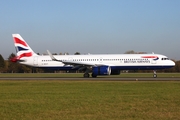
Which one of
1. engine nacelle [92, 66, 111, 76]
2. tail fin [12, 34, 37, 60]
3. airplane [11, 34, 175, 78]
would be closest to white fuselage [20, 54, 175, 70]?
airplane [11, 34, 175, 78]

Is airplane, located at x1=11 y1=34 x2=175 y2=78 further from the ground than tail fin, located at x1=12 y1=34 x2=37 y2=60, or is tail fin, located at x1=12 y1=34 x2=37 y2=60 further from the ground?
tail fin, located at x1=12 y1=34 x2=37 y2=60

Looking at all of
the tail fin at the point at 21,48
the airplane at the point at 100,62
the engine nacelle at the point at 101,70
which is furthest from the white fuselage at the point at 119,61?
the tail fin at the point at 21,48

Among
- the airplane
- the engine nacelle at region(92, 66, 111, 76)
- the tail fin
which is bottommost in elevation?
the engine nacelle at region(92, 66, 111, 76)

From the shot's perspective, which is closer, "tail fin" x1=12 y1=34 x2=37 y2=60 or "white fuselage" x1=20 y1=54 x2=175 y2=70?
"white fuselage" x1=20 y1=54 x2=175 y2=70

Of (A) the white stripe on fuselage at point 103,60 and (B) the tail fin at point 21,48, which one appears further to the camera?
(B) the tail fin at point 21,48

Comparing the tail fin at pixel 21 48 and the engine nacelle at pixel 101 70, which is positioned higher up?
the tail fin at pixel 21 48

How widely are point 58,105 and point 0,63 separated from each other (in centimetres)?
11233

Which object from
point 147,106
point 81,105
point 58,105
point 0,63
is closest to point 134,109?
point 147,106

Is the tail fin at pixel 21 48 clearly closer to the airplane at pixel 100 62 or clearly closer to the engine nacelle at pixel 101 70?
the airplane at pixel 100 62

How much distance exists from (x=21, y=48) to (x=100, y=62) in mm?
12660

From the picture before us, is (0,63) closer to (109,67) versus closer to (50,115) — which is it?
(109,67)

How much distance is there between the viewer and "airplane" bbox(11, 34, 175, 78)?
44.6 m

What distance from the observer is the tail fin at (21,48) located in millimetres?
50062

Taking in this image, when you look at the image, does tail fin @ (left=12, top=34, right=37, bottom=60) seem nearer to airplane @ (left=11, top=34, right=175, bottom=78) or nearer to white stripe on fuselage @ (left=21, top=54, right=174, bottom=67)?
airplane @ (left=11, top=34, right=175, bottom=78)
